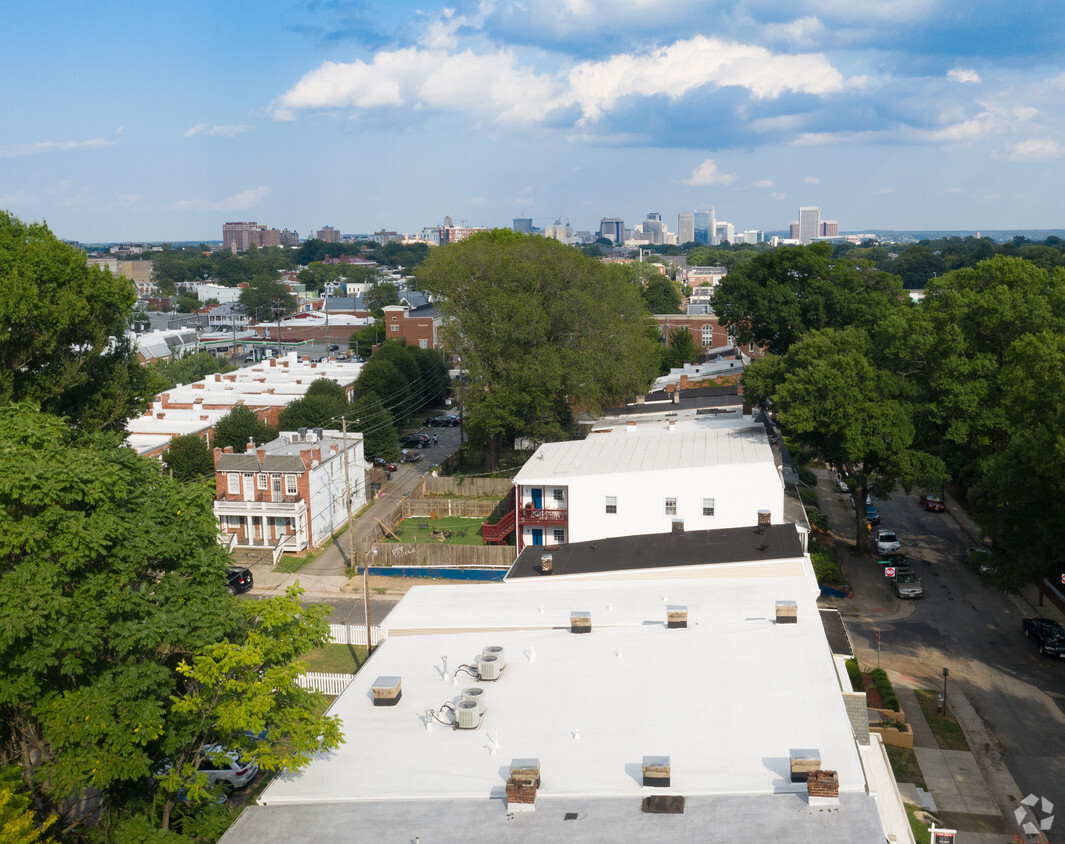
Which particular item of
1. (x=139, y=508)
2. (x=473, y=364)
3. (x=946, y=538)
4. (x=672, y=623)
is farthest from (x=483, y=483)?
(x=139, y=508)

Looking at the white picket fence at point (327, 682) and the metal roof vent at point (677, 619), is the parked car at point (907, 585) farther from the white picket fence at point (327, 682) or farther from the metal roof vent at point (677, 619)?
the white picket fence at point (327, 682)

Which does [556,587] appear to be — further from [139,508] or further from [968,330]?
[968,330]

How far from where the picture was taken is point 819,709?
18219 mm

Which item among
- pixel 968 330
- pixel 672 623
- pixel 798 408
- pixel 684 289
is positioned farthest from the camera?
pixel 684 289

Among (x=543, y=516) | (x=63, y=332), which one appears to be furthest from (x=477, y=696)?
(x=63, y=332)

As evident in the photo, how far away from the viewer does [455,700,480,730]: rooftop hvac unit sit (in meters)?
18.3

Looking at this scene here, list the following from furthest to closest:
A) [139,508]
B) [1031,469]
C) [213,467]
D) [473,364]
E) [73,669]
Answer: [473,364] < [213,467] < [1031,469] < [139,508] < [73,669]

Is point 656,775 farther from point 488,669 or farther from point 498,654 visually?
point 498,654

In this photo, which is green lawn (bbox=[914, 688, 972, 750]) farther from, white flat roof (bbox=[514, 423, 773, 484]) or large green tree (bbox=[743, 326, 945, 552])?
large green tree (bbox=[743, 326, 945, 552])

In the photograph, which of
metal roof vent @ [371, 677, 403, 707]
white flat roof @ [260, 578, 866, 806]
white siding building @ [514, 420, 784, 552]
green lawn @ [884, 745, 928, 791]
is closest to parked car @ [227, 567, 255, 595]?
white siding building @ [514, 420, 784, 552]

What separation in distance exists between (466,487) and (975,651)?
32.4m

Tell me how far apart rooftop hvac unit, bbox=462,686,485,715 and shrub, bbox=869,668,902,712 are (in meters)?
→ 16.2

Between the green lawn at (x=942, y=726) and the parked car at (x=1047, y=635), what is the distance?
595 centimetres

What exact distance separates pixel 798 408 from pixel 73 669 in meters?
33.7
